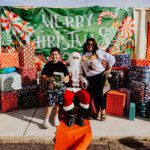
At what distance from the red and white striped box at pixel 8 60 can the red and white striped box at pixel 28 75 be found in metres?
0.28

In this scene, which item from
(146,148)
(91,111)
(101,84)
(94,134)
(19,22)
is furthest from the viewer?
(19,22)

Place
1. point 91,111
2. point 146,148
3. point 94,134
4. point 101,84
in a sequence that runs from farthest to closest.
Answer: point 91,111
point 101,84
point 94,134
point 146,148

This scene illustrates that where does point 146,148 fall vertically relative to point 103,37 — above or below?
below

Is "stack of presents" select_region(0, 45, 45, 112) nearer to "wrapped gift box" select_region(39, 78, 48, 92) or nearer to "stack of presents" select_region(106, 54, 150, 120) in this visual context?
"wrapped gift box" select_region(39, 78, 48, 92)

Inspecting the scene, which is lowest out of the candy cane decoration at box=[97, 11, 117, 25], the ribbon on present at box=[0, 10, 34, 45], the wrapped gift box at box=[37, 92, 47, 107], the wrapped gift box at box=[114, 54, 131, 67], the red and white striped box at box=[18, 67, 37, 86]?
the wrapped gift box at box=[37, 92, 47, 107]

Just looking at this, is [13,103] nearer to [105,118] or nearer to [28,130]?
[28,130]

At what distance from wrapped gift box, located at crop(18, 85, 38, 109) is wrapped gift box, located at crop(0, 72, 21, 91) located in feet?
0.86

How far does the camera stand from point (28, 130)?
5805 mm

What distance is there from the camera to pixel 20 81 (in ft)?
23.6

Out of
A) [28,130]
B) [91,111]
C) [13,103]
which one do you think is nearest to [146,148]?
[91,111]

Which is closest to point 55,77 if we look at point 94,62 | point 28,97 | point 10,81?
point 94,62

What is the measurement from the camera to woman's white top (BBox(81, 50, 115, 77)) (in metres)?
5.99

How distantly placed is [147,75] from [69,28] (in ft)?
9.49

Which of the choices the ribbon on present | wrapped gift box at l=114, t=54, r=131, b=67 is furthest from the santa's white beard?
the ribbon on present
